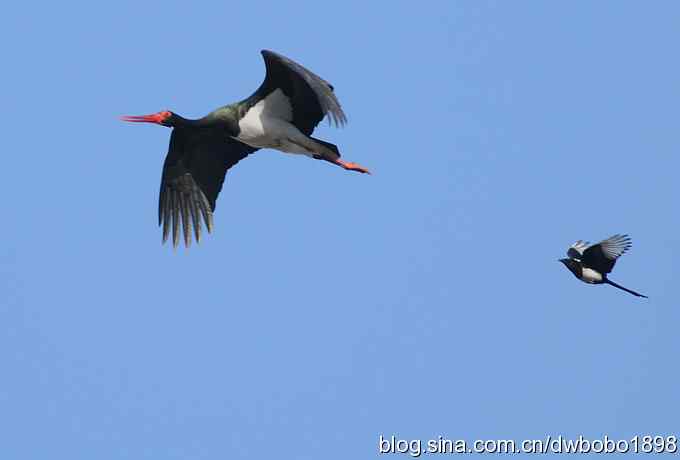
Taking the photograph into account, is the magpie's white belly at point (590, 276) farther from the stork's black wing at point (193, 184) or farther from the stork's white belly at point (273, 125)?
the stork's black wing at point (193, 184)

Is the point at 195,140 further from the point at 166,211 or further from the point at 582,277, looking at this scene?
the point at 582,277

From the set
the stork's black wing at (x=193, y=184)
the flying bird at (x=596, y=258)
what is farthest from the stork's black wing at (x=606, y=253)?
the stork's black wing at (x=193, y=184)

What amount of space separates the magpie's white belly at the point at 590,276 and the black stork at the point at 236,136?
3.35 meters

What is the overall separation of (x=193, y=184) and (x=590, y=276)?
5.22 meters

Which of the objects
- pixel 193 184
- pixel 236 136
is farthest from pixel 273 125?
pixel 193 184

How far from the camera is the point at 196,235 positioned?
1734 cm

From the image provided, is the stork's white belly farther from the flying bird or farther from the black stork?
the flying bird

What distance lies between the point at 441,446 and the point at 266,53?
15.2 feet

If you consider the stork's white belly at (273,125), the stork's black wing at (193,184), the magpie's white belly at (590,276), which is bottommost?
the magpie's white belly at (590,276)

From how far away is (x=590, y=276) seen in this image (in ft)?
58.2

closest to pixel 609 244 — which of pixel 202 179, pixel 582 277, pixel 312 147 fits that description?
pixel 582 277

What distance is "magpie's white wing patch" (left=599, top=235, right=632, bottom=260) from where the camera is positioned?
17.3 metres

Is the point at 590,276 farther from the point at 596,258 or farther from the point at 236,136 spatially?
the point at 236,136

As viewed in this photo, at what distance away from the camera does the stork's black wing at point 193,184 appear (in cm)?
1731
